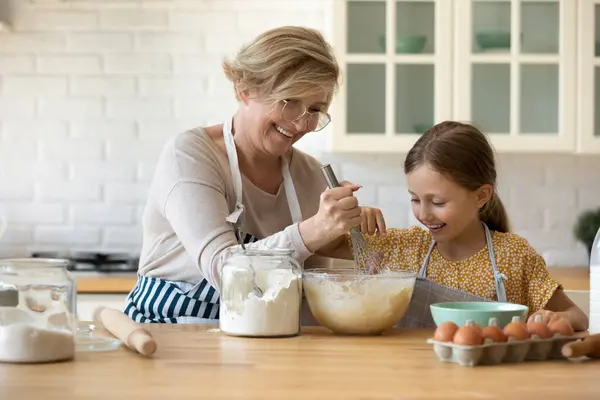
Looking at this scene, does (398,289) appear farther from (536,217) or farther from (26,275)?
(536,217)

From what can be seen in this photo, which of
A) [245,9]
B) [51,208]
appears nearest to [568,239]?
[245,9]

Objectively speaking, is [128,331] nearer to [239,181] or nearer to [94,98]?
[239,181]

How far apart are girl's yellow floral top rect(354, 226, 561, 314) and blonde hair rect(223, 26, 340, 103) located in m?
0.46

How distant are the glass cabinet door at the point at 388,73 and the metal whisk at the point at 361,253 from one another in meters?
1.45

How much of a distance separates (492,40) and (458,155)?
1.59 metres

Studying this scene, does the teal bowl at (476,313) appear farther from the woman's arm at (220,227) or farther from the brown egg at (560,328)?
the woman's arm at (220,227)

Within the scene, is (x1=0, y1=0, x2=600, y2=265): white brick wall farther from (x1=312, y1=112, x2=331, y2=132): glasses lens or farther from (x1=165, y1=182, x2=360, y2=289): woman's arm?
(x1=165, y1=182, x2=360, y2=289): woman's arm

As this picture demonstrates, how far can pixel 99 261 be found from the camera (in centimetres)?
382

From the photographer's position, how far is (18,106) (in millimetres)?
4094

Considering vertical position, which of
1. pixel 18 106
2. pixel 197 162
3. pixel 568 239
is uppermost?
pixel 18 106

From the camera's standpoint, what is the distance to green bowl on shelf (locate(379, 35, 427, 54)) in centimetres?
380

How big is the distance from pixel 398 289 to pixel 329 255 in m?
0.56

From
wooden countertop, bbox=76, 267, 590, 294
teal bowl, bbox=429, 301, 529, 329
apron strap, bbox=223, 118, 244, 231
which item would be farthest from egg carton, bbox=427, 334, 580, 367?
wooden countertop, bbox=76, 267, 590, 294

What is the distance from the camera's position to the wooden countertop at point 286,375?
129 centimetres
